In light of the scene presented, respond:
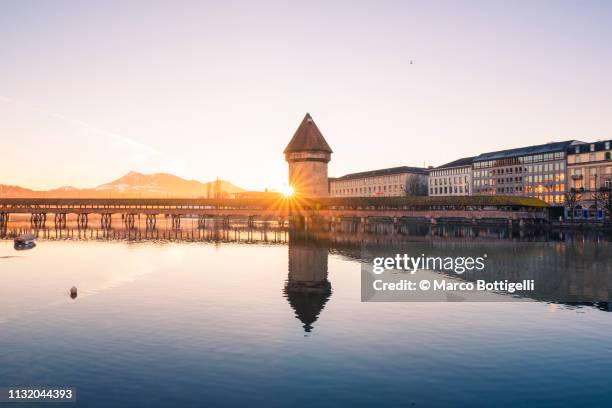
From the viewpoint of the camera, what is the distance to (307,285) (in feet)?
102

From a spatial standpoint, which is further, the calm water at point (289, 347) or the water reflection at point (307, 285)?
the water reflection at point (307, 285)

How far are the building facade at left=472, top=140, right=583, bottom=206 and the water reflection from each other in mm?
88576

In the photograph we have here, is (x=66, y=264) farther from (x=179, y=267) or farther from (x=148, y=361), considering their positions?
(x=148, y=361)

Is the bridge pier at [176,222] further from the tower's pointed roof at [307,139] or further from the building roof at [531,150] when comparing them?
the building roof at [531,150]

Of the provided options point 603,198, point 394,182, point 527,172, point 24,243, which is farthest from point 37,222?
point 603,198

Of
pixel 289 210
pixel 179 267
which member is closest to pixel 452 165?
pixel 289 210

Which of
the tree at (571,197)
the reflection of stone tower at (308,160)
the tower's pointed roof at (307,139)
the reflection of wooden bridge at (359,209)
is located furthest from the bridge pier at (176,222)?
the tree at (571,197)

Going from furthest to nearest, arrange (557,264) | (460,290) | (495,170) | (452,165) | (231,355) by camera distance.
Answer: (452,165) → (495,170) → (557,264) → (460,290) → (231,355)

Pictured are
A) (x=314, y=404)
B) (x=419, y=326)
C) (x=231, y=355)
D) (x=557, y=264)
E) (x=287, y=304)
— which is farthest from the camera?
(x=557, y=264)

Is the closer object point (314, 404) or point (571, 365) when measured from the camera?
point (314, 404)

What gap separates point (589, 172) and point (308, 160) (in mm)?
60838

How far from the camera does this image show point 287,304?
25.2 m

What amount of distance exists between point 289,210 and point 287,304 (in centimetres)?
8582

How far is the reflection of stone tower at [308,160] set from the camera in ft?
381
